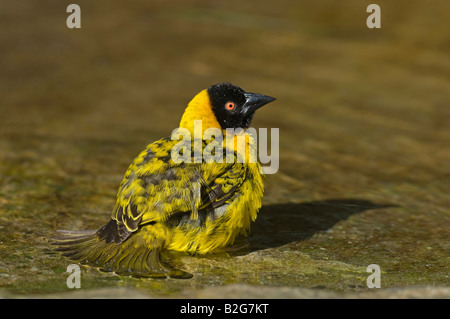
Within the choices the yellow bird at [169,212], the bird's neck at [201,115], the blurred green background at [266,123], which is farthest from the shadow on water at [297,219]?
the bird's neck at [201,115]

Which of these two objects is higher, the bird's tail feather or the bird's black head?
the bird's black head

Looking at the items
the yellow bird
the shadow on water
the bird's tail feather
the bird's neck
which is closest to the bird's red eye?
the bird's neck

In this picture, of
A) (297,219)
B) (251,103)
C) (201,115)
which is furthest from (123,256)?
(297,219)

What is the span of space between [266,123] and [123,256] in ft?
13.0

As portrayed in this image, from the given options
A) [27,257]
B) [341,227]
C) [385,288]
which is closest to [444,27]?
[341,227]

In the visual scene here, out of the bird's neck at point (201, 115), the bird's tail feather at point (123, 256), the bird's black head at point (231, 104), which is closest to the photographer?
the bird's tail feather at point (123, 256)

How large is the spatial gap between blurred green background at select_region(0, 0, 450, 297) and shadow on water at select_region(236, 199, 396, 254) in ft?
0.07

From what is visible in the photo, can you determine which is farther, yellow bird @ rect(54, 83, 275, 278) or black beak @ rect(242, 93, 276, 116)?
black beak @ rect(242, 93, 276, 116)

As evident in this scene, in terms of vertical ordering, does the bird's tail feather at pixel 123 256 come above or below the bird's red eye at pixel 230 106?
below

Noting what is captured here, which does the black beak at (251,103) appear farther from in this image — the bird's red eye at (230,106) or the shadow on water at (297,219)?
the shadow on water at (297,219)

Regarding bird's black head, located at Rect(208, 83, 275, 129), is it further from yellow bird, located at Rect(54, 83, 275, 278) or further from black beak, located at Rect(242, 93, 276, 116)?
yellow bird, located at Rect(54, 83, 275, 278)

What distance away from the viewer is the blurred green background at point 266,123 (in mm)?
4211

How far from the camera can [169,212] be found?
3939 mm

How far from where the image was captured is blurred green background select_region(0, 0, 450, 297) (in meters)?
4.21
